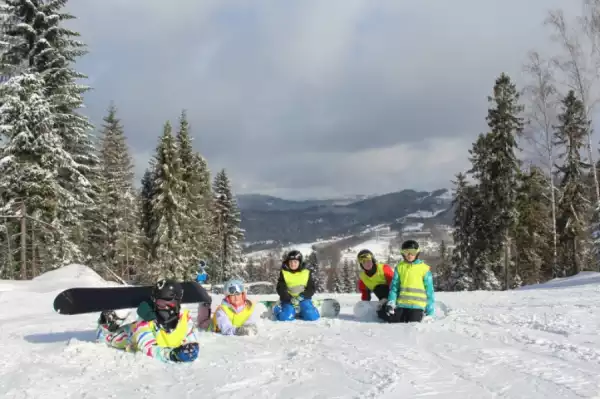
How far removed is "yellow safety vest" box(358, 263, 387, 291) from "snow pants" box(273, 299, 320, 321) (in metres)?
1.33

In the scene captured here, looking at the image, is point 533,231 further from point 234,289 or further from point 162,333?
point 162,333

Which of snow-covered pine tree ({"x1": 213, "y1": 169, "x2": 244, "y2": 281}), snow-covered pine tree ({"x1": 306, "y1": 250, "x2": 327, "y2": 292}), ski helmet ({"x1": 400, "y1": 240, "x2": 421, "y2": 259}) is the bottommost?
snow-covered pine tree ({"x1": 306, "y1": 250, "x2": 327, "y2": 292})

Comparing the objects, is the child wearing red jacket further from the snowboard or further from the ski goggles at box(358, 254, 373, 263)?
the snowboard

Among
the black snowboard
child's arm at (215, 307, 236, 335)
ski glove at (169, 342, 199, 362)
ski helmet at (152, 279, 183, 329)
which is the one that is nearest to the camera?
ski glove at (169, 342, 199, 362)

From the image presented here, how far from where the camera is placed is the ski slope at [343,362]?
4.76m

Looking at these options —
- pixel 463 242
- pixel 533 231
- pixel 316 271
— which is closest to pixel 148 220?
pixel 463 242

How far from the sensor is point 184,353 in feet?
19.8

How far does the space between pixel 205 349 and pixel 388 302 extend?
3.49 metres

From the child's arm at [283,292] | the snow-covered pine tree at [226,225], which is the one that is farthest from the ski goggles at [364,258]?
the snow-covered pine tree at [226,225]

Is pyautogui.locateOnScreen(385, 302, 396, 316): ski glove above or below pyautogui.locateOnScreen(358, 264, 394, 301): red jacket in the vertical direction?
below

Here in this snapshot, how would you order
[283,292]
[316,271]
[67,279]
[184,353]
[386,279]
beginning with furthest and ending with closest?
1. [316,271]
2. [67,279]
3. [386,279]
4. [283,292]
5. [184,353]

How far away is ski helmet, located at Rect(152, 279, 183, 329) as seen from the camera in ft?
21.6

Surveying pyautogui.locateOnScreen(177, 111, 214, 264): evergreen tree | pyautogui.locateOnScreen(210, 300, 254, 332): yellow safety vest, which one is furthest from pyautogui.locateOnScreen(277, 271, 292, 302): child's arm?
pyautogui.locateOnScreen(177, 111, 214, 264): evergreen tree

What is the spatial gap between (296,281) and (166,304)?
3.54 meters
